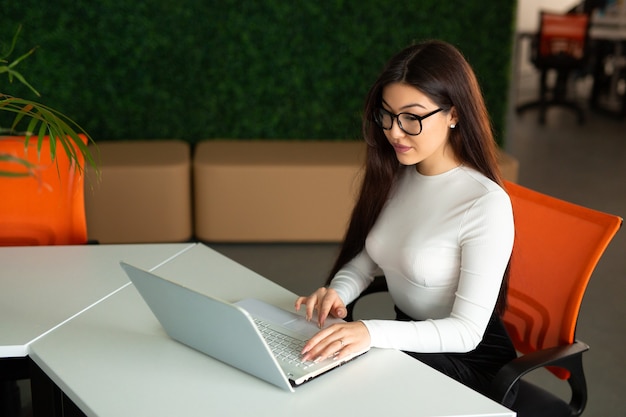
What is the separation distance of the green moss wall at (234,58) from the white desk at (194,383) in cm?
316

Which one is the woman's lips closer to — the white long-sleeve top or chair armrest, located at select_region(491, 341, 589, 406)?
the white long-sleeve top

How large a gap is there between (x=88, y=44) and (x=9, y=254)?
105 inches

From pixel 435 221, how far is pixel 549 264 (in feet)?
1.16

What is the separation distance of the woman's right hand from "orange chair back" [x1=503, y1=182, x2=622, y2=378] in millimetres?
554

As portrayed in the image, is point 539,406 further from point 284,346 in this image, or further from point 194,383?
point 194,383

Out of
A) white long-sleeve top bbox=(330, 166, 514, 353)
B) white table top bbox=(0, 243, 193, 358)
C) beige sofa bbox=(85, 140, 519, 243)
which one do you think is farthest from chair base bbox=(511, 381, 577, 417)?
beige sofa bbox=(85, 140, 519, 243)

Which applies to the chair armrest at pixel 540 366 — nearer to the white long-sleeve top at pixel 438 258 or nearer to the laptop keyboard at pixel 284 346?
the white long-sleeve top at pixel 438 258

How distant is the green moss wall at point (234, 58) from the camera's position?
491cm

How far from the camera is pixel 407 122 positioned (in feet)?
6.75

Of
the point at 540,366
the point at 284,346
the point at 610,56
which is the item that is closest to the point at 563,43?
the point at 610,56

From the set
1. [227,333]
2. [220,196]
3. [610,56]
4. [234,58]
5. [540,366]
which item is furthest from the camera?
[610,56]

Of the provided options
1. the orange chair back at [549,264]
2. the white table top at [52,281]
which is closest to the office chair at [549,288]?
the orange chair back at [549,264]

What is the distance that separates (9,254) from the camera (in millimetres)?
2514

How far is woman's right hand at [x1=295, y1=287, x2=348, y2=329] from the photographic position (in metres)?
2.04
